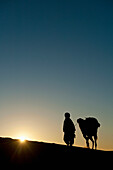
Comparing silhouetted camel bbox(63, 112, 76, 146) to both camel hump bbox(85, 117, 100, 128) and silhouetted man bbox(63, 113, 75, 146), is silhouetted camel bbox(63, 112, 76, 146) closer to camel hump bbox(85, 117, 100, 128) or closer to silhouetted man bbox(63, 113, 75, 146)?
silhouetted man bbox(63, 113, 75, 146)

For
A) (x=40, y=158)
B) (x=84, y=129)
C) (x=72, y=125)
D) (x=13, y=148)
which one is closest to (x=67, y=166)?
(x=40, y=158)

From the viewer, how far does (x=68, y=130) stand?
15.2 metres

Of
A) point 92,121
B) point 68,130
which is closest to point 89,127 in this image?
point 92,121

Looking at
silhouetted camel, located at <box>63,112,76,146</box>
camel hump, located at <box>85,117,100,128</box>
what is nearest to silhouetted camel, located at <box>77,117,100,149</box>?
camel hump, located at <box>85,117,100,128</box>

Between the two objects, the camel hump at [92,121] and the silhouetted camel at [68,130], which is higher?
the camel hump at [92,121]

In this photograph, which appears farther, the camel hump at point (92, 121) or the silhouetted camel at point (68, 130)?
the camel hump at point (92, 121)

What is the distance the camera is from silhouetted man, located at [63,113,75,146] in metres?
15.1

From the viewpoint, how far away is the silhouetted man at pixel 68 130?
15.1m

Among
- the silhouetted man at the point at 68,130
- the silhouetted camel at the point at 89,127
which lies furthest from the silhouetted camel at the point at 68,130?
the silhouetted camel at the point at 89,127

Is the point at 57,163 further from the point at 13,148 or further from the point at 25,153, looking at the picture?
the point at 13,148

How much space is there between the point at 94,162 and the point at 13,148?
3.53 m

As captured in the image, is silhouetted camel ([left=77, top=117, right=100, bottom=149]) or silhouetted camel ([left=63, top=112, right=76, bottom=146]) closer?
silhouetted camel ([left=63, top=112, right=76, bottom=146])

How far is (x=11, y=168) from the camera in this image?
676 cm

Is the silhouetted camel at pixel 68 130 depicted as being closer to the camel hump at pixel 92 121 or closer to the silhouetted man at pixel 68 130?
the silhouetted man at pixel 68 130
